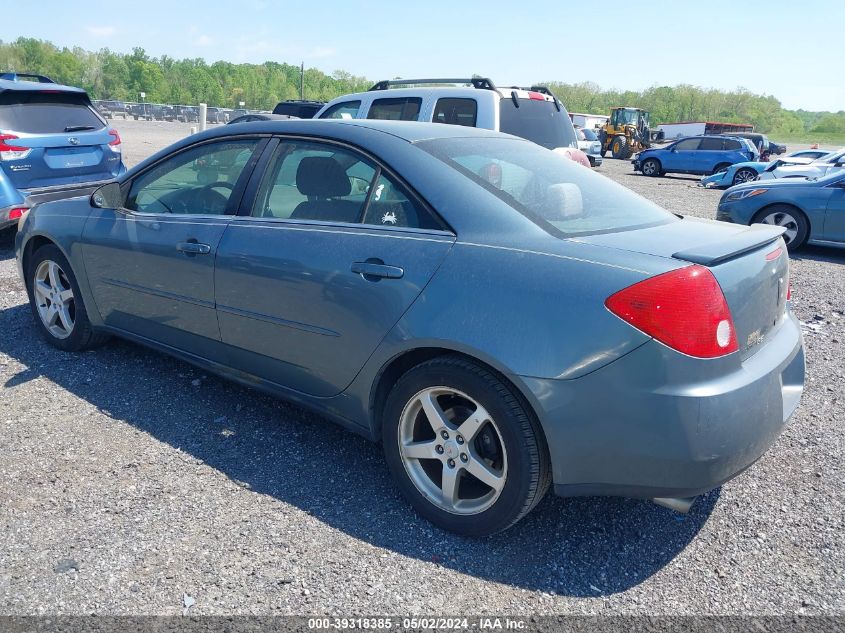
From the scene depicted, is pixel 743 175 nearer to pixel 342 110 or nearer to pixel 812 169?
pixel 812 169

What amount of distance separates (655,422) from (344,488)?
1.46 metres

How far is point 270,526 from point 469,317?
120 centimetres

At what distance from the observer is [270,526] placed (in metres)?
2.70

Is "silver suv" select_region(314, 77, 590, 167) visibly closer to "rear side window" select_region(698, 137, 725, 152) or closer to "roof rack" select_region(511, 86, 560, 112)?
"roof rack" select_region(511, 86, 560, 112)

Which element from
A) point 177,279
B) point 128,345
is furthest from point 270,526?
point 128,345

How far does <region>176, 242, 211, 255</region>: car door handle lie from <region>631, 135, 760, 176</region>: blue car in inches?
997

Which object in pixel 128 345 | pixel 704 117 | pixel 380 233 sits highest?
pixel 380 233

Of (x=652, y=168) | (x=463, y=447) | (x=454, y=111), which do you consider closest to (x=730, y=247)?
(x=463, y=447)

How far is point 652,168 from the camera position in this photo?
1041 inches

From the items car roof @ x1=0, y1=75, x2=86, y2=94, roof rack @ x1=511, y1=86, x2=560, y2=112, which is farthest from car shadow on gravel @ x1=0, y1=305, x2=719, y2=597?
roof rack @ x1=511, y1=86, x2=560, y2=112

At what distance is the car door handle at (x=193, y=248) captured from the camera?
11.1 feet

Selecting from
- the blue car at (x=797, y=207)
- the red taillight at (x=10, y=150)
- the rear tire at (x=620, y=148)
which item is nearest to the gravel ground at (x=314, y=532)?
the red taillight at (x=10, y=150)

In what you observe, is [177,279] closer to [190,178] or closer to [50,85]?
[190,178]

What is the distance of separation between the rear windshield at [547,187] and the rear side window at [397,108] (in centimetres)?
505
